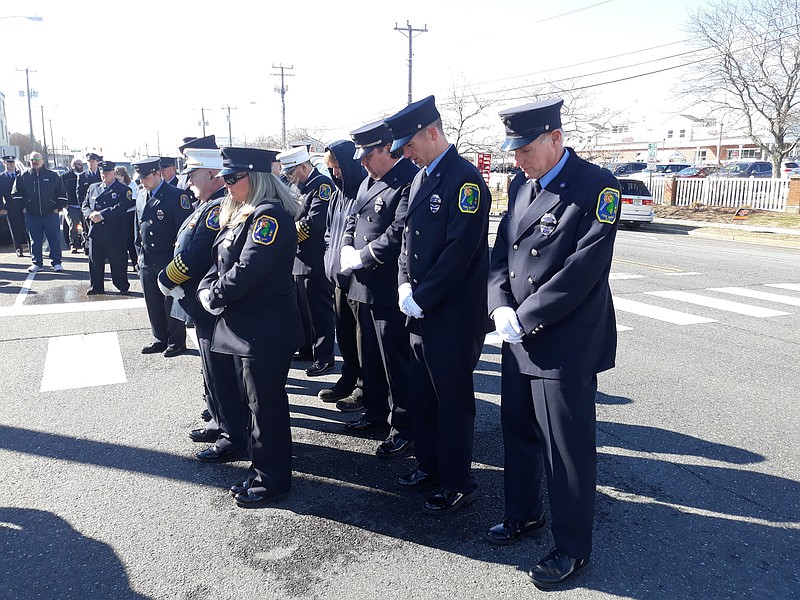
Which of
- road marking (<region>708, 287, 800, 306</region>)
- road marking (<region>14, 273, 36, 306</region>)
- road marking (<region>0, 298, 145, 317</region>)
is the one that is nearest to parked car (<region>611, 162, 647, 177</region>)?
road marking (<region>708, 287, 800, 306</region>)

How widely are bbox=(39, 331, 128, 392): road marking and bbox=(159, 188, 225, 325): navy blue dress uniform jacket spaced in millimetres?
2153

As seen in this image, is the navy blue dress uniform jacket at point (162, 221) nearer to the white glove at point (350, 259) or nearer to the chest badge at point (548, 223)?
the white glove at point (350, 259)

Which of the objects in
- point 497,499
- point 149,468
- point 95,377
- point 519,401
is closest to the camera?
point 519,401

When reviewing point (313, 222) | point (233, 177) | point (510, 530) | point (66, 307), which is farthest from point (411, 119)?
point (66, 307)

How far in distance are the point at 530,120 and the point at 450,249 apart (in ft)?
2.77

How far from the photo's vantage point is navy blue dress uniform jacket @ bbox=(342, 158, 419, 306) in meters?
4.18

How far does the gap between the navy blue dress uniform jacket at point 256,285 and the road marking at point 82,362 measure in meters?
2.81

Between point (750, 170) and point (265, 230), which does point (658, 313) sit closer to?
point (265, 230)

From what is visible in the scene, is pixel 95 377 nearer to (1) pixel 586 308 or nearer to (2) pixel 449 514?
(2) pixel 449 514

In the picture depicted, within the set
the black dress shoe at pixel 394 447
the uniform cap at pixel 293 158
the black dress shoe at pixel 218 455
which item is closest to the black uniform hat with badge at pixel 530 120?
the black dress shoe at pixel 394 447

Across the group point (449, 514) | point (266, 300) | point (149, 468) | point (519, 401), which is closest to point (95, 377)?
point (149, 468)

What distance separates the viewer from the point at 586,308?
116 inches

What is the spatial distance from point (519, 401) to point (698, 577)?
1.16m

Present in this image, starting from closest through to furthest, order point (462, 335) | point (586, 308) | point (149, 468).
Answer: point (586, 308) → point (462, 335) → point (149, 468)
